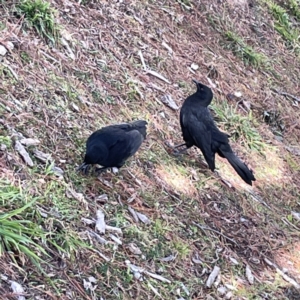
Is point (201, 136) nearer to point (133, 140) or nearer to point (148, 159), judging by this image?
point (148, 159)

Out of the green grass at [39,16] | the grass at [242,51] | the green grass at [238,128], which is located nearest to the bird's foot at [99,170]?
the green grass at [39,16]

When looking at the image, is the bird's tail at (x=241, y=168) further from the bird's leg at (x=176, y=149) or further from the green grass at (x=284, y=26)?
the green grass at (x=284, y=26)

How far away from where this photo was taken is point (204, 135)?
6.68 m

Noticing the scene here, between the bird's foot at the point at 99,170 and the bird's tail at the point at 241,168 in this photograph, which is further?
the bird's tail at the point at 241,168

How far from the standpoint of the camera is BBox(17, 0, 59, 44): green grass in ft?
21.2

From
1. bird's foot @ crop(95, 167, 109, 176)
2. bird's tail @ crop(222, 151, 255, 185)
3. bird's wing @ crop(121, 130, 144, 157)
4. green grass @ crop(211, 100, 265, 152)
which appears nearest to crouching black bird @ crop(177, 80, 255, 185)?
bird's tail @ crop(222, 151, 255, 185)

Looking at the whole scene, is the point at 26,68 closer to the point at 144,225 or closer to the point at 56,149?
the point at 56,149

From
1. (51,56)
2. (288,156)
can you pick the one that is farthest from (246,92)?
(51,56)

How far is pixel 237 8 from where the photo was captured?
10070 mm

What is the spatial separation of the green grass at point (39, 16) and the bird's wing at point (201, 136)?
66.8 inches

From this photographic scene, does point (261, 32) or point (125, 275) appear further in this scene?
point (261, 32)

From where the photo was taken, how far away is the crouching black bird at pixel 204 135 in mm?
6531

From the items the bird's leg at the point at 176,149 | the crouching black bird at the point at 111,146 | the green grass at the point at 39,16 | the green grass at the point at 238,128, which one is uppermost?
the crouching black bird at the point at 111,146

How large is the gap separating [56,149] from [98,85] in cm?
159
